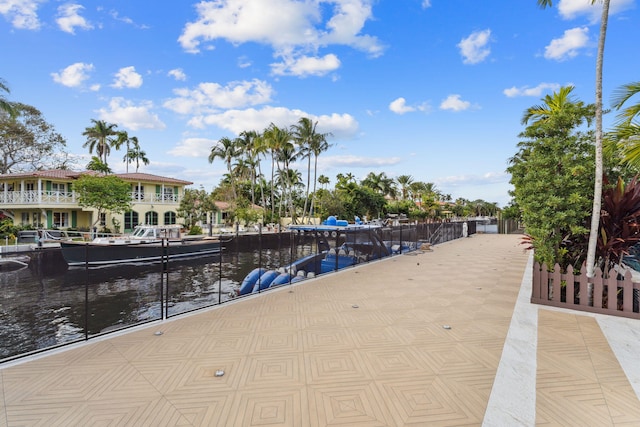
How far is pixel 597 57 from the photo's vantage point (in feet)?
19.4

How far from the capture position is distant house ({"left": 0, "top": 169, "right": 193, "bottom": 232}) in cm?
2714

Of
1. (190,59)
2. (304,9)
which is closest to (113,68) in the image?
(190,59)

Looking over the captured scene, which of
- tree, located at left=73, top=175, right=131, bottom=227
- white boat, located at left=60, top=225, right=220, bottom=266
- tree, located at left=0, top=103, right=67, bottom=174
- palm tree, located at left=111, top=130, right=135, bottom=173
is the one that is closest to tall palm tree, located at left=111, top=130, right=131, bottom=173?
palm tree, located at left=111, top=130, right=135, bottom=173

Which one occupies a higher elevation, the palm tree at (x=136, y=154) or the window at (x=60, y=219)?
the palm tree at (x=136, y=154)

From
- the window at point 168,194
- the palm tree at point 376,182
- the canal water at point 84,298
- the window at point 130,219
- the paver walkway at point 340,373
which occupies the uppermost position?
the palm tree at point 376,182

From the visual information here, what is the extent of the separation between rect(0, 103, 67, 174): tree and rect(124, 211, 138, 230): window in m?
14.7

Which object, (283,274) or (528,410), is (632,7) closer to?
(528,410)

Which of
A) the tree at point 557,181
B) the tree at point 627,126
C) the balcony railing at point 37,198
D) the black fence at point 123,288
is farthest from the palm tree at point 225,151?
the tree at point 627,126

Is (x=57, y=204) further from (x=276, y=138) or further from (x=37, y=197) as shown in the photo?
(x=276, y=138)

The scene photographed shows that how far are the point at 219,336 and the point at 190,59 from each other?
2101 cm

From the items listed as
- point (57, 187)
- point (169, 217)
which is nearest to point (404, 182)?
point (169, 217)

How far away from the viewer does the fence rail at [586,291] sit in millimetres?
5859

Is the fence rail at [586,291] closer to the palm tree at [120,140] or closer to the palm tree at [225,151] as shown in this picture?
the palm tree at [225,151]

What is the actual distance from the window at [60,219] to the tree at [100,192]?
3838 millimetres
